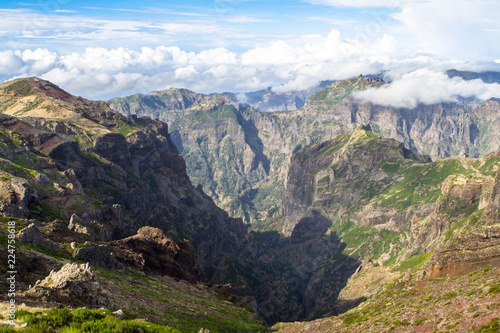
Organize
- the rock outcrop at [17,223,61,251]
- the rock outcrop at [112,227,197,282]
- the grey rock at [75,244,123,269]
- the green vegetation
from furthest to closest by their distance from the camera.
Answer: the rock outcrop at [112,227,197,282] → the grey rock at [75,244,123,269] → the rock outcrop at [17,223,61,251] → the green vegetation

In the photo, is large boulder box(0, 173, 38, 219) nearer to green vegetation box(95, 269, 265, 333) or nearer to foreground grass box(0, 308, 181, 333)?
green vegetation box(95, 269, 265, 333)

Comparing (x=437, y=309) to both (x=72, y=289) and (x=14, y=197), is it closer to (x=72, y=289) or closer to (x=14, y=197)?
(x=72, y=289)

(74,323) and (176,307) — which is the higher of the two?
(74,323)

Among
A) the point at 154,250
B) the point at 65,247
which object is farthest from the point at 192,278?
the point at 65,247

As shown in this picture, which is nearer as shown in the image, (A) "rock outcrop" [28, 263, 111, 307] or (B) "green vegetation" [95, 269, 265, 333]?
(A) "rock outcrop" [28, 263, 111, 307]

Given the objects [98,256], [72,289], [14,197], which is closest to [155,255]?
[98,256]

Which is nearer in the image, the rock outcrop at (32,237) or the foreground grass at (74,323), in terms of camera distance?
the foreground grass at (74,323)

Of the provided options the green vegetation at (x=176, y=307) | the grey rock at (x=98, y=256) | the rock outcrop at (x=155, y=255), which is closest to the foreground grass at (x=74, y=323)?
the green vegetation at (x=176, y=307)

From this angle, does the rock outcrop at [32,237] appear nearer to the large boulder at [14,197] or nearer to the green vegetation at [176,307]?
the green vegetation at [176,307]

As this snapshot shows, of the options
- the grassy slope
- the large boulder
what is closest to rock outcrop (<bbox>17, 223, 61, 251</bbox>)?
the large boulder

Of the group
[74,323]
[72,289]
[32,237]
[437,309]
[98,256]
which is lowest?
[437,309]

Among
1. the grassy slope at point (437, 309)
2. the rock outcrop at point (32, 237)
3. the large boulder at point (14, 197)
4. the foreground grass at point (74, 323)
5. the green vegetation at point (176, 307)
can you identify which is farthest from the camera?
the large boulder at point (14, 197)

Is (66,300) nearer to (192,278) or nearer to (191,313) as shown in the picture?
(191,313)

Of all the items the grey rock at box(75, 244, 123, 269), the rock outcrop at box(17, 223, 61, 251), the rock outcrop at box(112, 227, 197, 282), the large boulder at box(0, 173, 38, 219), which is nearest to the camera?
the rock outcrop at box(17, 223, 61, 251)
